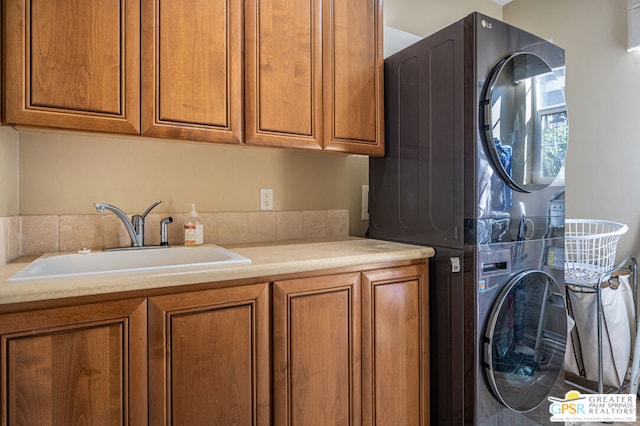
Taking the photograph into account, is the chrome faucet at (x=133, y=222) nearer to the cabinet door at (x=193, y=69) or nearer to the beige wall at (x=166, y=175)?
the beige wall at (x=166, y=175)

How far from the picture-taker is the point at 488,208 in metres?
1.42

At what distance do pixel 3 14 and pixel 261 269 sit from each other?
3.59 ft

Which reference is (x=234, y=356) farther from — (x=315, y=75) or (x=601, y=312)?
(x=601, y=312)

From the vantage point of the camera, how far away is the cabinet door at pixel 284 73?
1445 mm

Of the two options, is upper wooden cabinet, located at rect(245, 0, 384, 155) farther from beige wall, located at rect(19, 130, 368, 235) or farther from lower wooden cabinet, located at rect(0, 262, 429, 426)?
lower wooden cabinet, located at rect(0, 262, 429, 426)

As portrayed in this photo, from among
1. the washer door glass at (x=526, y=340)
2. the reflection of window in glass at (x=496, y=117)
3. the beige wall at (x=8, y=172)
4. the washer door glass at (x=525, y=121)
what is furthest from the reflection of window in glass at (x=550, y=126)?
the beige wall at (x=8, y=172)

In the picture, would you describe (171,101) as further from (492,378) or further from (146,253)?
(492,378)

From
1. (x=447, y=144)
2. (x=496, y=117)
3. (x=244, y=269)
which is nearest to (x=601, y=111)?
(x=496, y=117)

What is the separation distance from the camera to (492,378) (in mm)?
1425

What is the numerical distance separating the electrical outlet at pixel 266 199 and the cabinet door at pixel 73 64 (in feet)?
2.39

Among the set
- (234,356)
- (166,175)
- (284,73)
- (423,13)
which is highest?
(423,13)

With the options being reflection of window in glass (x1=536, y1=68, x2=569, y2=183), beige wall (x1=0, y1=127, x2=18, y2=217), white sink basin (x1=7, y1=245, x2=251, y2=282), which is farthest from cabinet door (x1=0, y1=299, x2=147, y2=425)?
reflection of window in glass (x1=536, y1=68, x2=569, y2=183)

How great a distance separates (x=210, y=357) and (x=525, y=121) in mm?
1527

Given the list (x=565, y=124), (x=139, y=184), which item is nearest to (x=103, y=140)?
(x=139, y=184)
